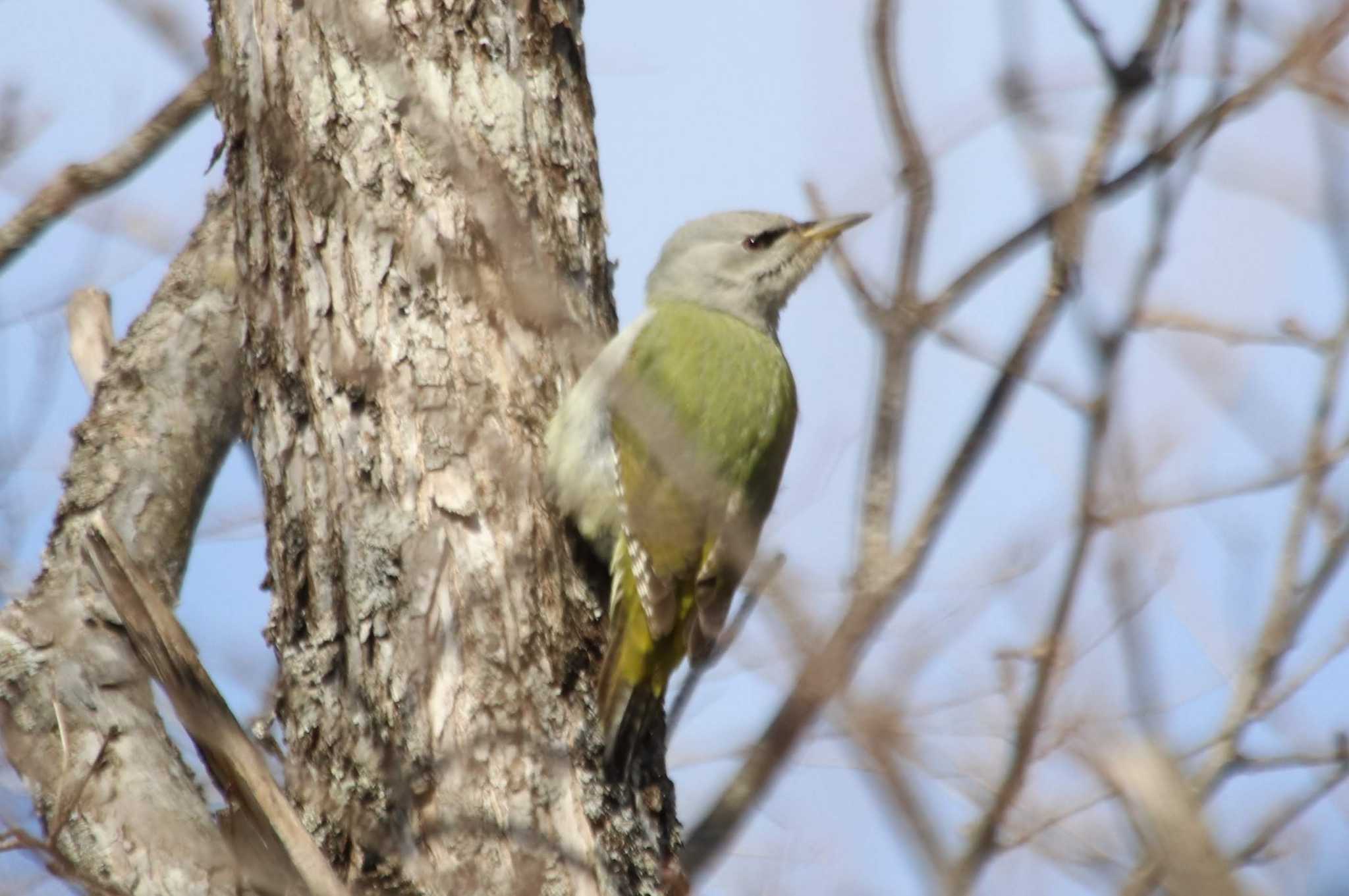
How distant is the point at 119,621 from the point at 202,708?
1071 millimetres

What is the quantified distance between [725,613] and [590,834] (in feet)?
3.04

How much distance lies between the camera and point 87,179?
5508 millimetres

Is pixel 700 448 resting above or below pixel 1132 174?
above

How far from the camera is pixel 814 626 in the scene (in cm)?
205

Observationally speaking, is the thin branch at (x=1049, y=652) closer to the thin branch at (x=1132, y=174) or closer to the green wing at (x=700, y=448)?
the thin branch at (x=1132, y=174)

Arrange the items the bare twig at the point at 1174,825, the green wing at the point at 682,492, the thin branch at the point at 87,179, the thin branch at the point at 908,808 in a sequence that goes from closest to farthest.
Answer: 1. the bare twig at the point at 1174,825
2. the thin branch at the point at 908,808
3. the green wing at the point at 682,492
4. the thin branch at the point at 87,179

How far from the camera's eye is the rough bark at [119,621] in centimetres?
380

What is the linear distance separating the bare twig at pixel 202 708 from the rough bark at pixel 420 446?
299 millimetres

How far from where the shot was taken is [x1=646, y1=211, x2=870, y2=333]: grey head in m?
5.55

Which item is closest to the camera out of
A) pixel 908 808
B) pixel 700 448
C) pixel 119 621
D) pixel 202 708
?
pixel 908 808

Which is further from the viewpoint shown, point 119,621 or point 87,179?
point 87,179

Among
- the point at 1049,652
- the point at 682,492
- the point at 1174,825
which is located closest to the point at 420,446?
the point at 682,492

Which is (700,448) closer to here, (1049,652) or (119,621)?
(119,621)

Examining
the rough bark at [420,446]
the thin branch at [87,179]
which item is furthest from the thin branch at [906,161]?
the thin branch at [87,179]
